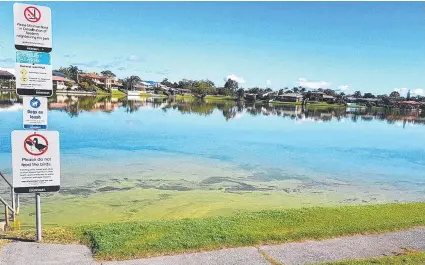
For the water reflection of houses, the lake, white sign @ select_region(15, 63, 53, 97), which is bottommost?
the lake

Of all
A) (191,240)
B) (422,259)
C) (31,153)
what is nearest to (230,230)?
(191,240)

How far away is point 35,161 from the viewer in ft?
18.4

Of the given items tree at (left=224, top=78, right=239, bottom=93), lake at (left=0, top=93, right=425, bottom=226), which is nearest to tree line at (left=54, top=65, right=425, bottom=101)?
tree at (left=224, top=78, right=239, bottom=93)

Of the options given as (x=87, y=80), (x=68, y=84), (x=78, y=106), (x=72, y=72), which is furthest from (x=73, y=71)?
(x=78, y=106)

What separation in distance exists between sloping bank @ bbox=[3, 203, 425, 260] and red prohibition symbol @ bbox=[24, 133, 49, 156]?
133cm

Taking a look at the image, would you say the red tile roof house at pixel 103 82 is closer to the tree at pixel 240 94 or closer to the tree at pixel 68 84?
the tree at pixel 68 84

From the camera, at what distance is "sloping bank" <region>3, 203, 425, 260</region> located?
18.1ft

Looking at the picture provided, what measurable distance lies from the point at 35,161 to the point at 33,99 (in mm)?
912

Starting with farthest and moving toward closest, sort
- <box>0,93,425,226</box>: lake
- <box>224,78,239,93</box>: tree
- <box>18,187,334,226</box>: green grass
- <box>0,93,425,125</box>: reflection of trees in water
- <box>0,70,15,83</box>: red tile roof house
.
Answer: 1. <box>224,78,239,93</box>: tree
2. <box>0,70,15,83</box>: red tile roof house
3. <box>0,93,425,125</box>: reflection of trees in water
4. <box>0,93,425,226</box>: lake
5. <box>18,187,334,226</box>: green grass

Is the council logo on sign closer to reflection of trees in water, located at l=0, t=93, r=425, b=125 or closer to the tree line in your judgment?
reflection of trees in water, located at l=0, t=93, r=425, b=125

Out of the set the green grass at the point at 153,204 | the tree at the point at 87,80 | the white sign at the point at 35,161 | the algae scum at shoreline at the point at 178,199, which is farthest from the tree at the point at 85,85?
the white sign at the point at 35,161

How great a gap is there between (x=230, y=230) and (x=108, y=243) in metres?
1.96

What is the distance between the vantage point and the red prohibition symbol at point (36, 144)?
5.52 metres

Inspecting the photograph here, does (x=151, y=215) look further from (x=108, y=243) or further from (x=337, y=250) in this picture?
(x=337, y=250)
